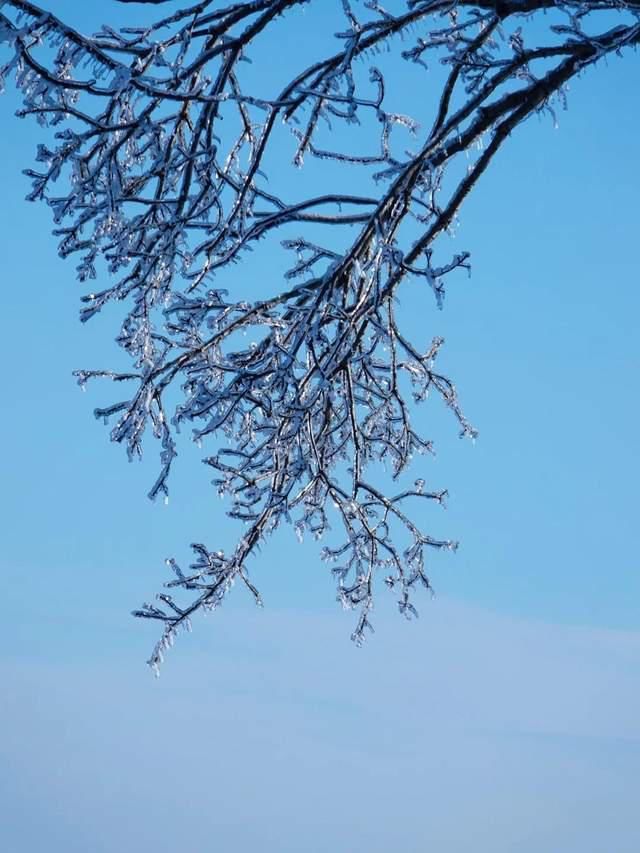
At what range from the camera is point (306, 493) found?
21.2ft

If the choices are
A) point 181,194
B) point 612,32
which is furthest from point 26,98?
point 612,32

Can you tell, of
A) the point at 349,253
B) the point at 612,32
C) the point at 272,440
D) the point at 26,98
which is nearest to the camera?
the point at 26,98

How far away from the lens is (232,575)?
251 inches

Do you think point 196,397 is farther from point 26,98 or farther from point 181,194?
point 26,98

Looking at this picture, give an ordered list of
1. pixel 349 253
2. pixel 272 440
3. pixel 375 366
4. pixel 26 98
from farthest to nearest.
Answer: pixel 375 366
pixel 272 440
pixel 349 253
pixel 26 98

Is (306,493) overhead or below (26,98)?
below

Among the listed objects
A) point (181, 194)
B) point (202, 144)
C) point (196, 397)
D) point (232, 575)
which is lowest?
point (232, 575)

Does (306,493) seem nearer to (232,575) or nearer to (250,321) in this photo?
(232,575)

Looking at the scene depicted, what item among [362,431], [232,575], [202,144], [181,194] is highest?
[202,144]

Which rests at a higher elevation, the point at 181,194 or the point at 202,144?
the point at 202,144

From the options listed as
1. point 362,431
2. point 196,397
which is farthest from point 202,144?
point 362,431

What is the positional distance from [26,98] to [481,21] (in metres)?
2.09

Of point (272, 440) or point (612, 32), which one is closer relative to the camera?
point (612, 32)

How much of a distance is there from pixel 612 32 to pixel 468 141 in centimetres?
83
